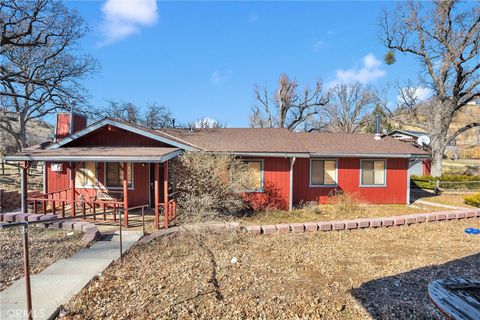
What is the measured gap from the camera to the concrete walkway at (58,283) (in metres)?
4.32

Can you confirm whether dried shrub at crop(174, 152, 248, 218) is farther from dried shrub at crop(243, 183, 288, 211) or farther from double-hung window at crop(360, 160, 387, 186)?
double-hung window at crop(360, 160, 387, 186)

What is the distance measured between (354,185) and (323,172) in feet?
5.03

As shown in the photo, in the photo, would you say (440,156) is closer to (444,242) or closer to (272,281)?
(444,242)

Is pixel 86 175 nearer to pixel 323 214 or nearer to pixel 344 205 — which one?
pixel 323 214

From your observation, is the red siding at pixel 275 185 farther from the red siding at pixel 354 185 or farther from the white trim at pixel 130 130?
the white trim at pixel 130 130

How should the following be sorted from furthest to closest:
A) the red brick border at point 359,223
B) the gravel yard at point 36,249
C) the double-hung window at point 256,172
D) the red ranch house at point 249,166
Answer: the double-hung window at point 256,172
the red ranch house at point 249,166
the red brick border at point 359,223
the gravel yard at point 36,249

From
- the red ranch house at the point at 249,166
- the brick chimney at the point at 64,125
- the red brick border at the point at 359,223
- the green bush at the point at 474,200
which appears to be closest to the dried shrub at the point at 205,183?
the red ranch house at the point at 249,166

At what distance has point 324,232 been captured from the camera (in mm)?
9023

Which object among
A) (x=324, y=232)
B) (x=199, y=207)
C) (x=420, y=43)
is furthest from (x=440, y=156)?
(x=199, y=207)

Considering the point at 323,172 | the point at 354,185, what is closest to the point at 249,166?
the point at 323,172

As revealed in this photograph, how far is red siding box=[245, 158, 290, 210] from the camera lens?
483 inches

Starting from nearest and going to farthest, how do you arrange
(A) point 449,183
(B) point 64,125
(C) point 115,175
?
(C) point 115,175, (B) point 64,125, (A) point 449,183

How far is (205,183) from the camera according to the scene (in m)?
9.92

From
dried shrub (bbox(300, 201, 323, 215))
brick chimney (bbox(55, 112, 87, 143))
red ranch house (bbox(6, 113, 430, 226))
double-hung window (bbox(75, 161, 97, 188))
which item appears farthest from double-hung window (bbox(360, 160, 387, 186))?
brick chimney (bbox(55, 112, 87, 143))
